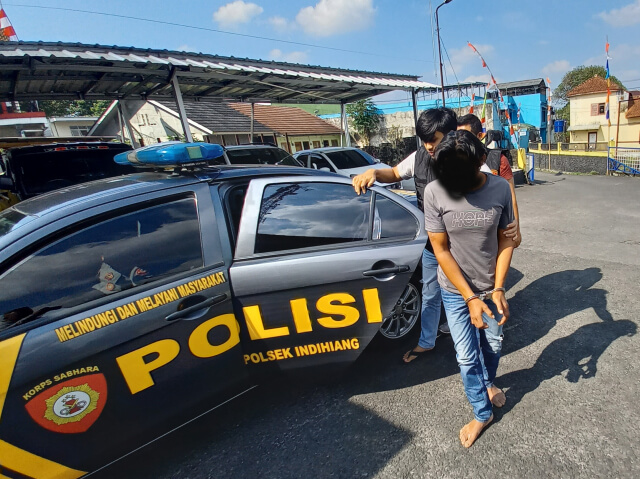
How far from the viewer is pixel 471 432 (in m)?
1.93

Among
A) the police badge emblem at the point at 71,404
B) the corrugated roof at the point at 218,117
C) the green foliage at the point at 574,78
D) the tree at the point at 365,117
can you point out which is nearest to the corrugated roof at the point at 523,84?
Answer: the green foliage at the point at 574,78

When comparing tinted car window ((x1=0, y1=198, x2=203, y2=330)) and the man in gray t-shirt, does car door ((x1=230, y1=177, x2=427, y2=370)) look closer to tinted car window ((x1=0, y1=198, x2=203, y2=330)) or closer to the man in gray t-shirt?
tinted car window ((x1=0, y1=198, x2=203, y2=330))

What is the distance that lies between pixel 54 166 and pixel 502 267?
5.89 m

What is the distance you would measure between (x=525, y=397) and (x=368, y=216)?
5.00 ft

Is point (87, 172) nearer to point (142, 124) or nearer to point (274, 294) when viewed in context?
point (274, 294)

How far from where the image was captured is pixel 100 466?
5.39ft

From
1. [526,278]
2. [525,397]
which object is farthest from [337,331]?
[526,278]

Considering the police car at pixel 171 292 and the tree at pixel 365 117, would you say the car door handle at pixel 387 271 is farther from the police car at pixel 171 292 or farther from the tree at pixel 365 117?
the tree at pixel 365 117

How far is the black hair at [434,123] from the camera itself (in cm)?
227

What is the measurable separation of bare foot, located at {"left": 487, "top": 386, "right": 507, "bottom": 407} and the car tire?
2.20ft

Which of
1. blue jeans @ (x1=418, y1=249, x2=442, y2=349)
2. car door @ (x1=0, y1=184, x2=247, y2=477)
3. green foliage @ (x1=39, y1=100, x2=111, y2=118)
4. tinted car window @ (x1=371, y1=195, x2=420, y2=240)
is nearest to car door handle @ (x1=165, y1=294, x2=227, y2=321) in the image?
car door @ (x1=0, y1=184, x2=247, y2=477)

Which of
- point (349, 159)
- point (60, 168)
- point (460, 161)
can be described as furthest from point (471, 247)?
point (349, 159)

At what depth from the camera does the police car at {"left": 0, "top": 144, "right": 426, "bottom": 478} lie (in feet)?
4.87

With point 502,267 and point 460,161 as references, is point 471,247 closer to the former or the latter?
point 502,267
